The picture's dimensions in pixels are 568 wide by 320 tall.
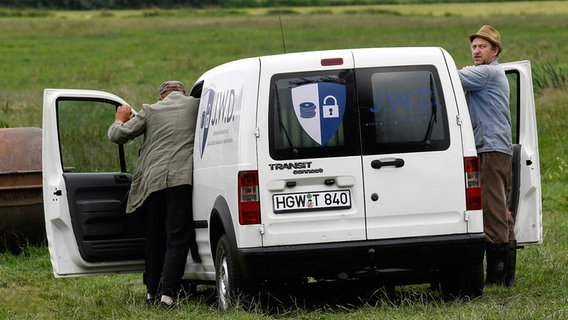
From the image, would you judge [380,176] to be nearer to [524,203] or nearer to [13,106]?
[524,203]

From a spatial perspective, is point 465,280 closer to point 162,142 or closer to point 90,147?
point 162,142

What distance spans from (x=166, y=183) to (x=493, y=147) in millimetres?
2476

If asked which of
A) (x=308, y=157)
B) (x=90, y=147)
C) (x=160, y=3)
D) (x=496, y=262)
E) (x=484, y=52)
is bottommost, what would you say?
(x=496, y=262)

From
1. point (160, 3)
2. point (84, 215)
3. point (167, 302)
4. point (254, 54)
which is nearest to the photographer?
point (167, 302)

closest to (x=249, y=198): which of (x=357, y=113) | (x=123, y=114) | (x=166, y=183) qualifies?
(x=357, y=113)

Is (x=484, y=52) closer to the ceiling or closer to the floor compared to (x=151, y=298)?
closer to the ceiling

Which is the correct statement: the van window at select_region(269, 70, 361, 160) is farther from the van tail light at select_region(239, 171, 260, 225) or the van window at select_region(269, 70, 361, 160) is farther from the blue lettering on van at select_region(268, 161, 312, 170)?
the van tail light at select_region(239, 171, 260, 225)

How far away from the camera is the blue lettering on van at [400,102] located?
8.80 meters

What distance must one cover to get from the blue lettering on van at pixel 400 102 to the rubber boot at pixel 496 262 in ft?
5.32

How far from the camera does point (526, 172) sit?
10.2 meters

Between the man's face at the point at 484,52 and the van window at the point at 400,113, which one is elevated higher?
the man's face at the point at 484,52

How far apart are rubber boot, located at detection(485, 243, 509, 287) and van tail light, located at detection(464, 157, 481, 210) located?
1.17 meters

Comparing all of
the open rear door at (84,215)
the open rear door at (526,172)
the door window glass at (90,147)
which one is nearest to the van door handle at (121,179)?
the open rear door at (84,215)

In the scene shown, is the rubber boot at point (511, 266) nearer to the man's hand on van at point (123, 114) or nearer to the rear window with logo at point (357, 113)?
the rear window with logo at point (357, 113)
